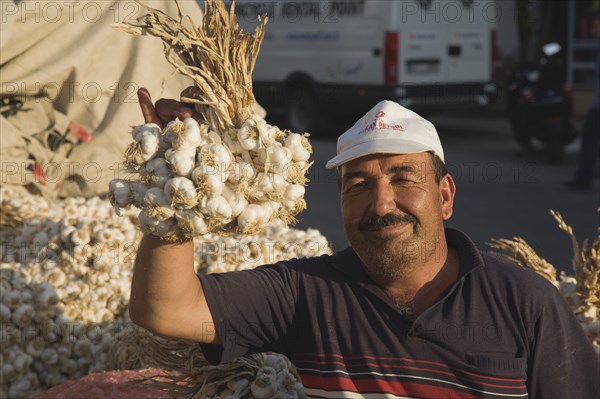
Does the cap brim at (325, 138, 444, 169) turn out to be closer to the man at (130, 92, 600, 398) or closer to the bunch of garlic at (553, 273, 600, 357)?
the man at (130, 92, 600, 398)

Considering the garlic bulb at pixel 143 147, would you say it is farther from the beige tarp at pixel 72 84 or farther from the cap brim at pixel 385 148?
the beige tarp at pixel 72 84

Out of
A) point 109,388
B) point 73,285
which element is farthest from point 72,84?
point 109,388

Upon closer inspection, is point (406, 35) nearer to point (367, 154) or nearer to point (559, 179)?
point (559, 179)

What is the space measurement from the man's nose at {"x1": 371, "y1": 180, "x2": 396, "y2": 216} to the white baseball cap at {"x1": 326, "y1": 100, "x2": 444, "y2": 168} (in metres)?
0.09

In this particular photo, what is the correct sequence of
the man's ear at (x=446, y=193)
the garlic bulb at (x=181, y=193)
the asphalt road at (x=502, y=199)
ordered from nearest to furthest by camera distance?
1. the garlic bulb at (x=181, y=193)
2. the man's ear at (x=446, y=193)
3. the asphalt road at (x=502, y=199)

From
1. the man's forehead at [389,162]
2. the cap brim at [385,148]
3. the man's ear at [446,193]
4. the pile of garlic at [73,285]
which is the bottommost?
the pile of garlic at [73,285]

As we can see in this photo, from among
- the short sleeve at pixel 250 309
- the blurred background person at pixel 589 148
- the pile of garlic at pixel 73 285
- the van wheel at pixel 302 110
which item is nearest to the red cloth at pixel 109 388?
the pile of garlic at pixel 73 285

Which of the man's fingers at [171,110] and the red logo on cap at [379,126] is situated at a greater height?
the man's fingers at [171,110]

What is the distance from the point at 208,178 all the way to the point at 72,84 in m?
3.21

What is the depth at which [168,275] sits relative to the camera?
90.6 inches

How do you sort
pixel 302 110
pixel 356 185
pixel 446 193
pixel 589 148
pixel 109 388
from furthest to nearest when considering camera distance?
1. pixel 302 110
2. pixel 589 148
3. pixel 109 388
4. pixel 446 193
5. pixel 356 185

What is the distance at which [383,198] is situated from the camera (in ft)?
8.06

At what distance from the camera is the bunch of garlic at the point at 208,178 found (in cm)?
213

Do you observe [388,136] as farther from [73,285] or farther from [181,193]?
[73,285]
